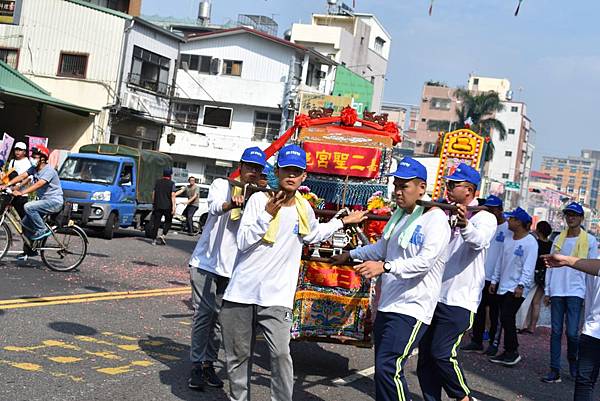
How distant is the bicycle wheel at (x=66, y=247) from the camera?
12773 mm

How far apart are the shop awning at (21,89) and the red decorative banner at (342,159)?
2002 centimetres

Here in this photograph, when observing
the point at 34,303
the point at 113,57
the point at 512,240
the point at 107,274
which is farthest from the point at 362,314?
the point at 113,57

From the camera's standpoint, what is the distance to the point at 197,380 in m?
6.77

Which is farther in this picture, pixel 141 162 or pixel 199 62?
pixel 199 62

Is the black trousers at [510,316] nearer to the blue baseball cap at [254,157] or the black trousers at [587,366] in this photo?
the black trousers at [587,366]

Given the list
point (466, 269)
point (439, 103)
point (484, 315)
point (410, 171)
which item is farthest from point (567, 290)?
point (439, 103)

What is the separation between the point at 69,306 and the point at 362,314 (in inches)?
151

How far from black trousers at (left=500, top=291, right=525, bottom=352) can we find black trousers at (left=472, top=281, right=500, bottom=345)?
0.55 metres

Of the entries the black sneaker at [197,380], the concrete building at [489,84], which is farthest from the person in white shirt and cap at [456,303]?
the concrete building at [489,84]

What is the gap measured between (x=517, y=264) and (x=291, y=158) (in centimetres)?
545

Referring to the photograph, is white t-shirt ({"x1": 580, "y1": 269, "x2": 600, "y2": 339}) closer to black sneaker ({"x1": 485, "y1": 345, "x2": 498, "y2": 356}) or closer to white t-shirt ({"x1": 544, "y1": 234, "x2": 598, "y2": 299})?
white t-shirt ({"x1": 544, "y1": 234, "x2": 598, "y2": 299})

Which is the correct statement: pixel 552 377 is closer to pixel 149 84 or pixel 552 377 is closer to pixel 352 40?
pixel 149 84

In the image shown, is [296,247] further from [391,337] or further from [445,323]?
[445,323]

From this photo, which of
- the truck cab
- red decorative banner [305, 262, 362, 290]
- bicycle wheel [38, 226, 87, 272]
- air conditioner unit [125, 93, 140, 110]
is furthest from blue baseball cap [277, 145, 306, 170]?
air conditioner unit [125, 93, 140, 110]
